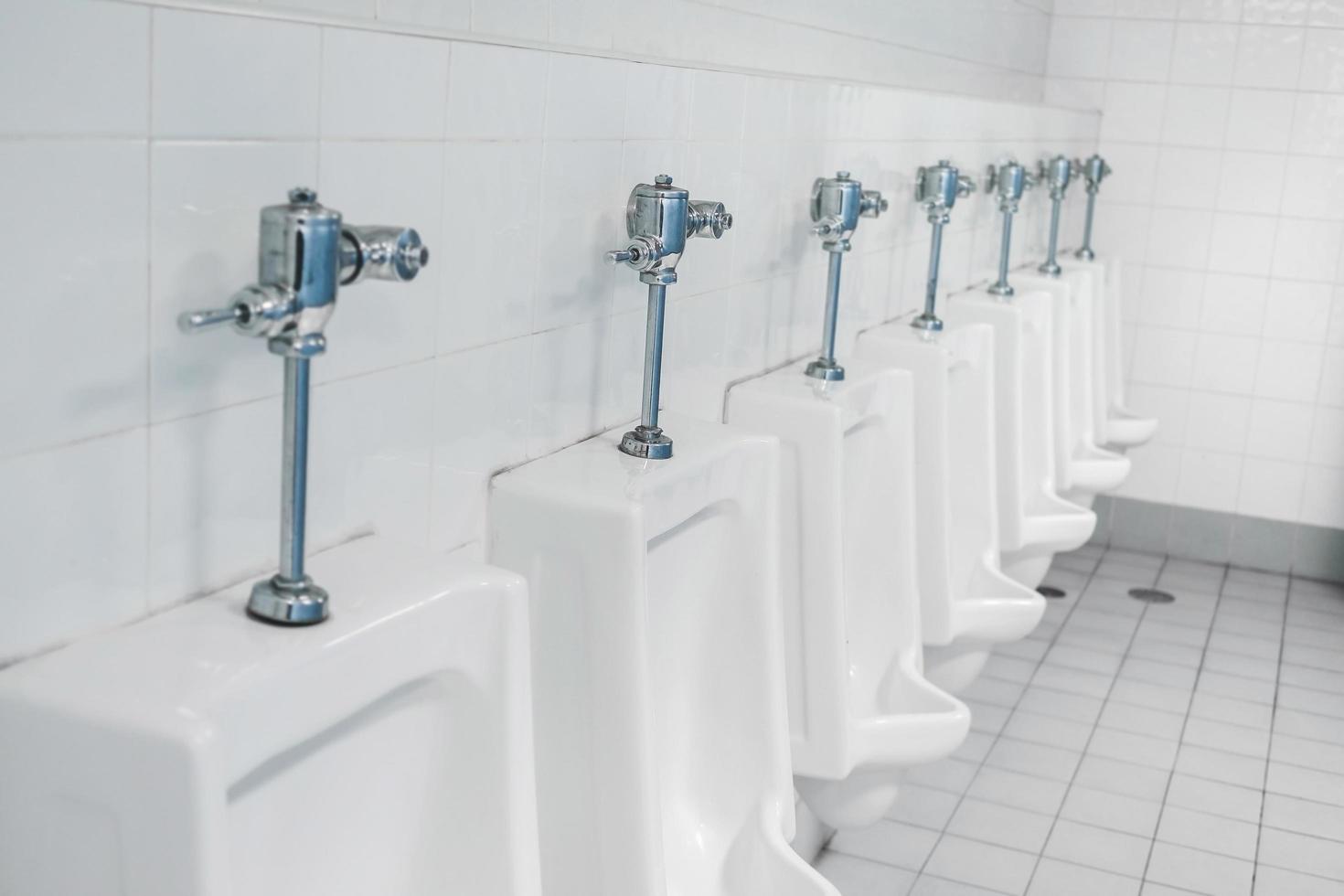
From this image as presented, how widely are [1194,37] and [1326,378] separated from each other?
114 cm

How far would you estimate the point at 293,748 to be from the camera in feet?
3.61

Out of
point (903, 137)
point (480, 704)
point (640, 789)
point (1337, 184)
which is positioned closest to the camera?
point (480, 704)

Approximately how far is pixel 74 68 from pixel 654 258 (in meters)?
0.73

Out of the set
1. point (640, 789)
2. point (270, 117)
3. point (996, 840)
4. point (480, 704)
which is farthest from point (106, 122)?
point (996, 840)

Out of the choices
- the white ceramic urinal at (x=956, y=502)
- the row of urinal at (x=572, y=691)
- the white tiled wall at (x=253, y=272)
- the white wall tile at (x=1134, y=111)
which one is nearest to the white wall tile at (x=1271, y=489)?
the white wall tile at (x=1134, y=111)

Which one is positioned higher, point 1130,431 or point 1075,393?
point 1075,393

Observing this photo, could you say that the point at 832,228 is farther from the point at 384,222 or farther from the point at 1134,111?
the point at 1134,111

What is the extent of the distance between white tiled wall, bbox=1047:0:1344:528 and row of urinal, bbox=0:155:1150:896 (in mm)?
2380

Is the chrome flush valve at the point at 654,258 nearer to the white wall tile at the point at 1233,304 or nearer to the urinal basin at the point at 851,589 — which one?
the urinal basin at the point at 851,589

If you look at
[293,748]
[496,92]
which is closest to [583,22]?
[496,92]

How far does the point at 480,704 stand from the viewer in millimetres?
1182

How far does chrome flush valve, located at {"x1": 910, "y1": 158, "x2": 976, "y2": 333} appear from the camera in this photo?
2557 millimetres

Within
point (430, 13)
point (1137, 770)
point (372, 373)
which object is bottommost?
point (1137, 770)

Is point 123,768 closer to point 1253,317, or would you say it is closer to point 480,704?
point 480,704
